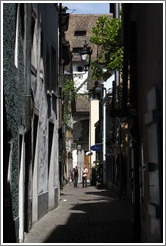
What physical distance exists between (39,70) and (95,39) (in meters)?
6.31

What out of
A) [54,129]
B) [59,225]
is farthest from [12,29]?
[54,129]

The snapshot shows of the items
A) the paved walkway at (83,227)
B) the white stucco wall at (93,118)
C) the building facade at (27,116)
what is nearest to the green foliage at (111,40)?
the building facade at (27,116)

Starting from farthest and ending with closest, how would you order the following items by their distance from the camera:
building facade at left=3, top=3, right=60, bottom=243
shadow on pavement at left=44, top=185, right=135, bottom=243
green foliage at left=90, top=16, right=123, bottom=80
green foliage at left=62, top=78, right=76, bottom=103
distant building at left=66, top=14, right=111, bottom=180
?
distant building at left=66, top=14, right=111, bottom=180 < green foliage at left=62, top=78, right=76, bottom=103 < green foliage at left=90, top=16, right=123, bottom=80 < shadow on pavement at left=44, top=185, right=135, bottom=243 < building facade at left=3, top=3, right=60, bottom=243

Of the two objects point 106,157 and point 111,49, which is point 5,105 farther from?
point 106,157

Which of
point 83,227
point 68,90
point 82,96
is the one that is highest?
point 82,96

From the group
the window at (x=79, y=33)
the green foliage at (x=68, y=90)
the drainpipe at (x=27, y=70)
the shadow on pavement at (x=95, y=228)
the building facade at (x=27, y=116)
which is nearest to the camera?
the building facade at (x=27, y=116)

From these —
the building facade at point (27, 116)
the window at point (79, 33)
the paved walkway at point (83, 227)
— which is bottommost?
the paved walkway at point (83, 227)

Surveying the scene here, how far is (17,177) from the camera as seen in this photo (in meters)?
9.55

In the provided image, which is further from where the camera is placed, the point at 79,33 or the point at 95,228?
the point at 79,33

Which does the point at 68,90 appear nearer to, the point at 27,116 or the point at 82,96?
the point at 27,116

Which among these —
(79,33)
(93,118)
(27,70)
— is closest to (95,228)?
(27,70)

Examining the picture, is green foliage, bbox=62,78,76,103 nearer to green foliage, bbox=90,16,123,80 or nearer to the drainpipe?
green foliage, bbox=90,16,123,80

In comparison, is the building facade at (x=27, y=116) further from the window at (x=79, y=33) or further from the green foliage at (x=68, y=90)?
the window at (x=79, y=33)

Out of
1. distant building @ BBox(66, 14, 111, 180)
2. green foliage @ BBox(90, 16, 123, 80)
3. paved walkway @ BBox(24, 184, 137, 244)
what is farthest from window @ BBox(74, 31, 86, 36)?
paved walkway @ BBox(24, 184, 137, 244)
